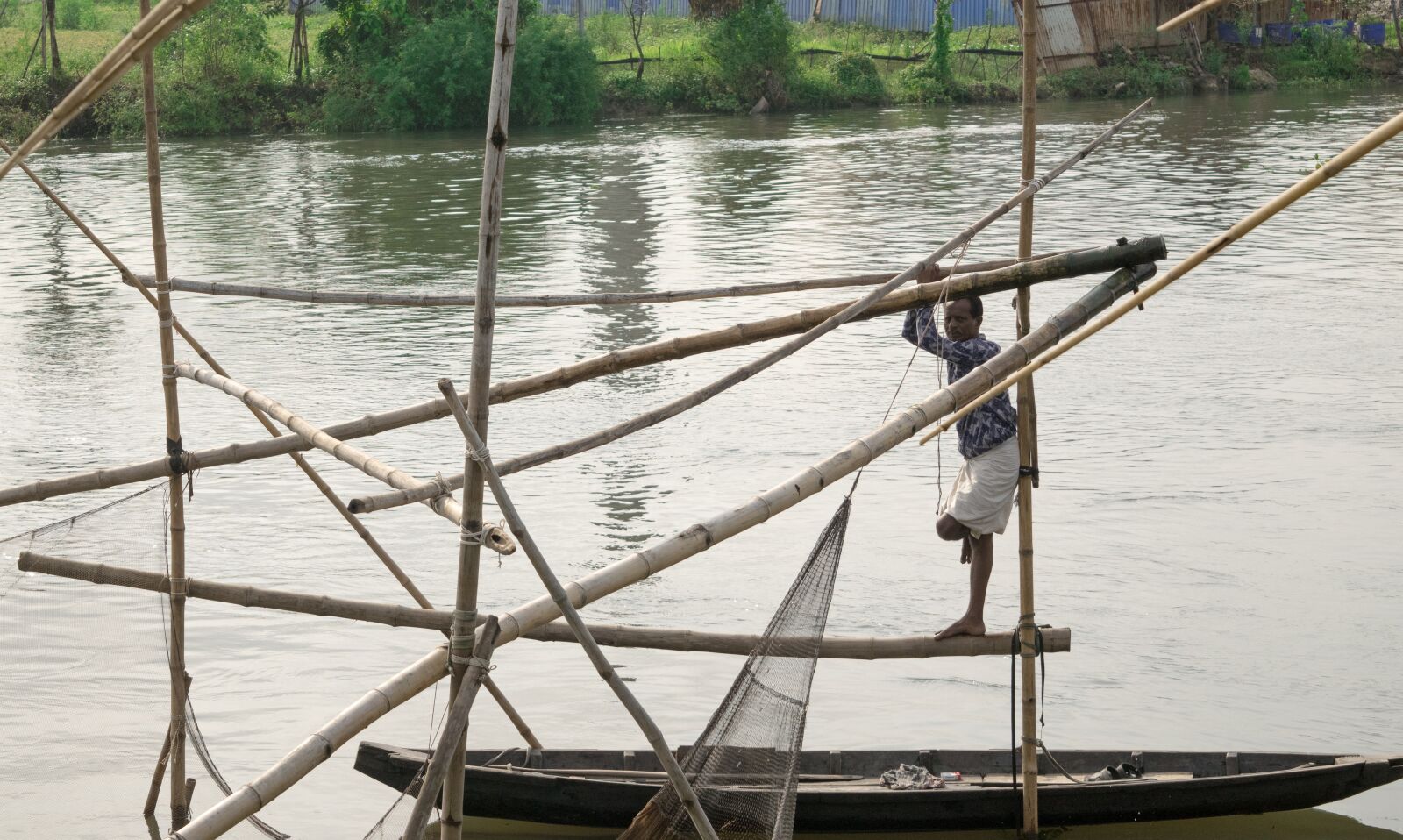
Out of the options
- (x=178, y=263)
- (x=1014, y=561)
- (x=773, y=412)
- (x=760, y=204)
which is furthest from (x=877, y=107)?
(x=1014, y=561)

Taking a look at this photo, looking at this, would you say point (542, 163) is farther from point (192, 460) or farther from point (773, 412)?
point (192, 460)

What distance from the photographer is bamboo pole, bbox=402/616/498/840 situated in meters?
2.61

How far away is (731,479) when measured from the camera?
7992mm

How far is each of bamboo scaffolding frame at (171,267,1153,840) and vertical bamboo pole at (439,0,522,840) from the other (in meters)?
0.07

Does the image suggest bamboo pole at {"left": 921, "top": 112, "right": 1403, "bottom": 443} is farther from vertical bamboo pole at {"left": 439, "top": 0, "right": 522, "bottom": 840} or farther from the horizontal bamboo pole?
vertical bamboo pole at {"left": 439, "top": 0, "right": 522, "bottom": 840}

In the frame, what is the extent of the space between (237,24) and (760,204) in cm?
1367

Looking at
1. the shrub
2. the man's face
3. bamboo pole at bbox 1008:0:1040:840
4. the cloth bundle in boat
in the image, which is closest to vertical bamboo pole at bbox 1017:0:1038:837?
bamboo pole at bbox 1008:0:1040:840

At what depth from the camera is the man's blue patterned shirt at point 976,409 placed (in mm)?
3934

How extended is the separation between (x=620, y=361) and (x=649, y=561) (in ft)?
2.63

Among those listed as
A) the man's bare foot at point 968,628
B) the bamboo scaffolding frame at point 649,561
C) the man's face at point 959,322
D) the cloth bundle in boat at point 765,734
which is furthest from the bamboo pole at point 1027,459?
the cloth bundle in boat at point 765,734

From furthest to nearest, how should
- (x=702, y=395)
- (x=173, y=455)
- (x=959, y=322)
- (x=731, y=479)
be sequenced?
(x=731, y=479), (x=959, y=322), (x=173, y=455), (x=702, y=395)

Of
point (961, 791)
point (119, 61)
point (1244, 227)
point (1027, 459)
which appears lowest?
point (961, 791)

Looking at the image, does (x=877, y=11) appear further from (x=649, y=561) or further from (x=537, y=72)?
(x=649, y=561)

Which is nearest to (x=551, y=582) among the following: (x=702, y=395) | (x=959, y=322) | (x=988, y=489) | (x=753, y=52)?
(x=702, y=395)
